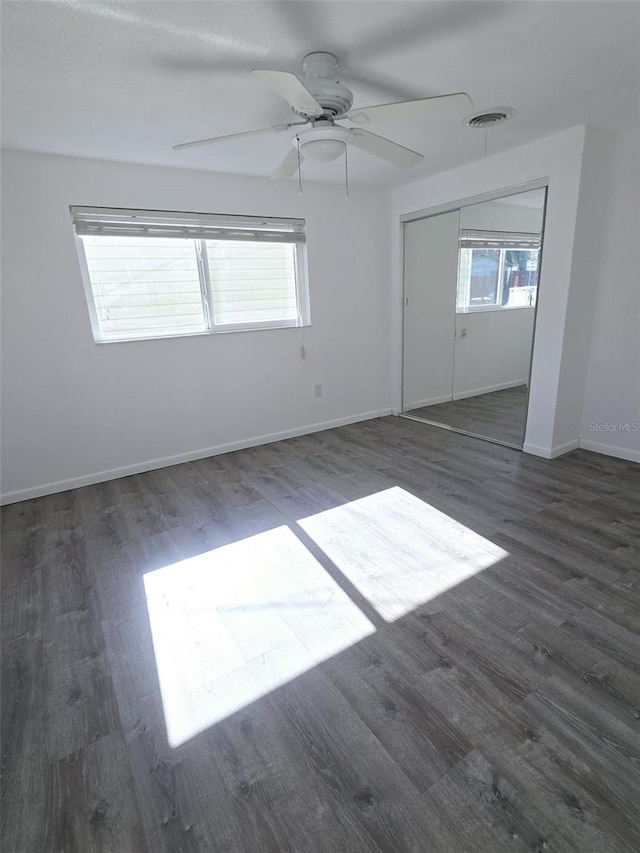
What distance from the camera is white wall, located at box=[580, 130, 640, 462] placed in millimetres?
2941

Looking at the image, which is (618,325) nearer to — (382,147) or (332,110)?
(382,147)

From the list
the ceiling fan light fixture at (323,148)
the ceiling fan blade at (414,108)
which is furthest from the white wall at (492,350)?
the ceiling fan light fixture at (323,148)

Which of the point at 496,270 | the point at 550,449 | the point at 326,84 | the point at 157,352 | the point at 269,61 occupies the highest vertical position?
the point at 269,61

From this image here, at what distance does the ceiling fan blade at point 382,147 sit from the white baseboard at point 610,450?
2.75 metres

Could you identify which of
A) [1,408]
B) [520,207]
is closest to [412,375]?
[520,207]

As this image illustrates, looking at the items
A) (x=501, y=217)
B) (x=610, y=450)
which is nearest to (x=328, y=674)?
(x=610, y=450)

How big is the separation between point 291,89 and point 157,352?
2364mm

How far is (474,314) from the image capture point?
13.3 feet

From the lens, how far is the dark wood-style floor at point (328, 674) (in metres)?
1.12

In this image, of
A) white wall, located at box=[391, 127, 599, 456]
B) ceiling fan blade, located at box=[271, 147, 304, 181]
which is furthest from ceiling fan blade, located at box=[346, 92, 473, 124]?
white wall, located at box=[391, 127, 599, 456]

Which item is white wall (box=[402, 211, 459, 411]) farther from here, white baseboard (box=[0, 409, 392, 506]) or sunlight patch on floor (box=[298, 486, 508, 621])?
sunlight patch on floor (box=[298, 486, 508, 621])

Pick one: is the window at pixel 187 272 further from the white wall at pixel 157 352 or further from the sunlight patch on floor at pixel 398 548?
the sunlight patch on floor at pixel 398 548

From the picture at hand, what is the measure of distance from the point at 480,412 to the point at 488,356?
59 centimetres

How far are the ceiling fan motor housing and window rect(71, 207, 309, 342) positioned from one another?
5.93 feet
